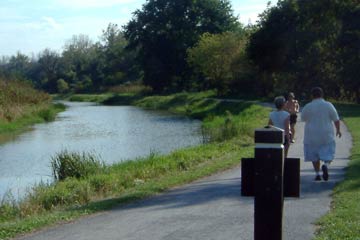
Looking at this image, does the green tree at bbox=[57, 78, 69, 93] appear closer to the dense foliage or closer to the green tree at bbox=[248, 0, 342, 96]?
the dense foliage

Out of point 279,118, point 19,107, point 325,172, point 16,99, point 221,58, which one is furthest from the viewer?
point 221,58

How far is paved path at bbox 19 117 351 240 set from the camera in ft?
30.3

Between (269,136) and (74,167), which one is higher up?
(269,136)

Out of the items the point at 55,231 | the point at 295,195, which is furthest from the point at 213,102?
the point at 295,195

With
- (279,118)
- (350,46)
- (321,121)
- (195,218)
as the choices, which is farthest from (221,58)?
(195,218)

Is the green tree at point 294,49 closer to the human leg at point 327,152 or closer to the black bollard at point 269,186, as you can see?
the human leg at point 327,152

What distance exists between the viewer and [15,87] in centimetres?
5484

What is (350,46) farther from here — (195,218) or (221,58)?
(195,218)

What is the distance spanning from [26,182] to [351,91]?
34.5m

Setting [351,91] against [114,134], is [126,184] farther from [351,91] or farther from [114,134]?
[351,91]

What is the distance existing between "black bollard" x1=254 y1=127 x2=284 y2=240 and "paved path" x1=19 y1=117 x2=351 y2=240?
396 centimetres

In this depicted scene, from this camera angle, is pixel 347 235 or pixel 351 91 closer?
pixel 347 235

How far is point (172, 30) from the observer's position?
88125 millimetres

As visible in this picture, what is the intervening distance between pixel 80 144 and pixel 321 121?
66.2 ft
